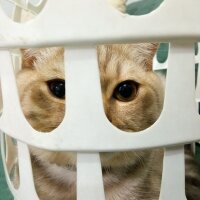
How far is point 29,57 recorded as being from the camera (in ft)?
2.31

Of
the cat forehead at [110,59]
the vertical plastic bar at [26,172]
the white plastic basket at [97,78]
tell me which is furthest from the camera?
the cat forehead at [110,59]

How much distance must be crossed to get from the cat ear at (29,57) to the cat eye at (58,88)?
10 centimetres

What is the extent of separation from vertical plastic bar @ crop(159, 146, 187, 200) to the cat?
0.12 m

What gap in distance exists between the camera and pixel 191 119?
464mm

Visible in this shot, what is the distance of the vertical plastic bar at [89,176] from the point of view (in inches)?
18.1

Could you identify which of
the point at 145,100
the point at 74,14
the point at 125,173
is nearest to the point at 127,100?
the point at 145,100

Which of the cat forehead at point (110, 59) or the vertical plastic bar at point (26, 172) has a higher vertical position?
the cat forehead at point (110, 59)

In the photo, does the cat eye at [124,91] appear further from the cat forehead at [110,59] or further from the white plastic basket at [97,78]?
the white plastic basket at [97,78]

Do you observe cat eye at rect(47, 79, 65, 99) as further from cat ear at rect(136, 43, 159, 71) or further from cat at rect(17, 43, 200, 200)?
cat ear at rect(136, 43, 159, 71)

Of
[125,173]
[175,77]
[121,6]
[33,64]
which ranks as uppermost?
[121,6]

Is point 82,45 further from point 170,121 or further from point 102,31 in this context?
point 170,121

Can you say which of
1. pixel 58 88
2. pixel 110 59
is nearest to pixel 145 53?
pixel 110 59

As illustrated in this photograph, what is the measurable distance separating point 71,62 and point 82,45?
0.09ft

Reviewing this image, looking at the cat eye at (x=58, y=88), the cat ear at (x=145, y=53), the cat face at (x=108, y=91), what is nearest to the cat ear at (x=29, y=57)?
the cat face at (x=108, y=91)
